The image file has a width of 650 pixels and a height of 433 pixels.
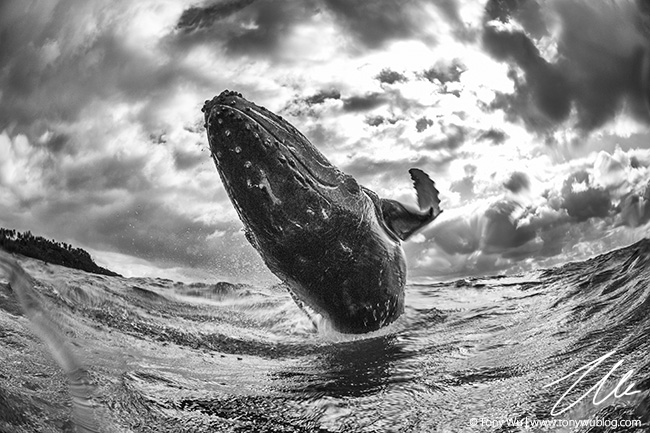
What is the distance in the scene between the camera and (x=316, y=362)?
4.06 metres

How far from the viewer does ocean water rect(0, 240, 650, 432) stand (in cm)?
287

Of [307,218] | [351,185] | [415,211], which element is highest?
[351,185]

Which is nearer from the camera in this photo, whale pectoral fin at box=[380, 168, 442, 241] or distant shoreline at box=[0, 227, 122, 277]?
distant shoreline at box=[0, 227, 122, 277]

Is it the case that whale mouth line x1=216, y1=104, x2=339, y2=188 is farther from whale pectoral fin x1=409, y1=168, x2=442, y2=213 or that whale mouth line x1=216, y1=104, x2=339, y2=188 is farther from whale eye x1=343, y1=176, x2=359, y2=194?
whale pectoral fin x1=409, y1=168, x2=442, y2=213

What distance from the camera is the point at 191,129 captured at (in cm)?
304

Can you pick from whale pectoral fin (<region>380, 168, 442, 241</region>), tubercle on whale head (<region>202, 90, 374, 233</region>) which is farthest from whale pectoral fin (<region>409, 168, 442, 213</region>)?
tubercle on whale head (<region>202, 90, 374, 233</region>)

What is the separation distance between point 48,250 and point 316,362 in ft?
6.28

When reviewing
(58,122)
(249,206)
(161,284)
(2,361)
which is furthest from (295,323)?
(58,122)

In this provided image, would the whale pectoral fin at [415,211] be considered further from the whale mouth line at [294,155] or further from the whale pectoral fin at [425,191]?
the whale mouth line at [294,155]

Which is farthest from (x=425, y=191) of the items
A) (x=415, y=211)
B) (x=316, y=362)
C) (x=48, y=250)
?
(x=48, y=250)

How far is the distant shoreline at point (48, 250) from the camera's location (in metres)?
3.02

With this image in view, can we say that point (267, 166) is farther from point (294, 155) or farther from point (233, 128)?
point (233, 128)

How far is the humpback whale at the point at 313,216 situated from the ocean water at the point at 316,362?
0.41m

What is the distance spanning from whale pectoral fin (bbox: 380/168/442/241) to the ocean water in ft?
1.61
